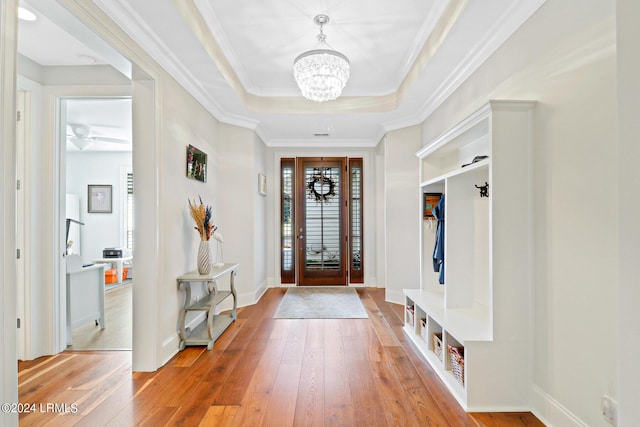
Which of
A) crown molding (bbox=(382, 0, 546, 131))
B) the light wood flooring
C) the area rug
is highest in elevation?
crown molding (bbox=(382, 0, 546, 131))

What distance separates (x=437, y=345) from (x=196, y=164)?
293 cm

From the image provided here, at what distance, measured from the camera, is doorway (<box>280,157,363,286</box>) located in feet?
19.4

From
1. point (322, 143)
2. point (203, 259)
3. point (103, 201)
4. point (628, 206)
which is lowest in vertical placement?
point (203, 259)

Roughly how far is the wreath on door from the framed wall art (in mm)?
2369

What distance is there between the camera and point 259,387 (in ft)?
7.80

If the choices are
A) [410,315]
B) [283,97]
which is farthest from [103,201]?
[410,315]

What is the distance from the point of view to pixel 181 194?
10.5ft

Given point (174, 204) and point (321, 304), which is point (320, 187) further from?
point (174, 204)

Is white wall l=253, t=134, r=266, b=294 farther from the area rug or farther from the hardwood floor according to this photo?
the hardwood floor

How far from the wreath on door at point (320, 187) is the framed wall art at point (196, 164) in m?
2.37

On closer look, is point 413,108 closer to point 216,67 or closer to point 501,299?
point 216,67

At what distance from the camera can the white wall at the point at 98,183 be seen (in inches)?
268

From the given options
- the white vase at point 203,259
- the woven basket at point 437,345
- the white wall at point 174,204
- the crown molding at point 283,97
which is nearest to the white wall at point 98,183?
the crown molding at point 283,97

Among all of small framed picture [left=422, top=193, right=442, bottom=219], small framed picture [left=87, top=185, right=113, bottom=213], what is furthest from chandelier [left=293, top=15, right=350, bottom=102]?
small framed picture [left=87, top=185, right=113, bottom=213]
